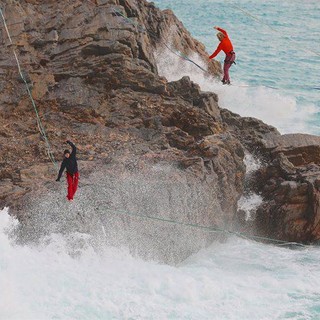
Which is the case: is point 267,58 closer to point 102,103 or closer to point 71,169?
point 102,103

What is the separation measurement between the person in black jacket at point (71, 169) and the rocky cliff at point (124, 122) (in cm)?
185

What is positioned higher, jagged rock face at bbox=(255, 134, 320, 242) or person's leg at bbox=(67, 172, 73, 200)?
person's leg at bbox=(67, 172, 73, 200)

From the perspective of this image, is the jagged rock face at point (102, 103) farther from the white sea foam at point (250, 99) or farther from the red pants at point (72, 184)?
the white sea foam at point (250, 99)

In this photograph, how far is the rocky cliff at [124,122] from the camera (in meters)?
17.6

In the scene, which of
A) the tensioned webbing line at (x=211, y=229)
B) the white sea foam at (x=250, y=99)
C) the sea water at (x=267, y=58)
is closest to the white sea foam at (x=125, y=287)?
the tensioned webbing line at (x=211, y=229)

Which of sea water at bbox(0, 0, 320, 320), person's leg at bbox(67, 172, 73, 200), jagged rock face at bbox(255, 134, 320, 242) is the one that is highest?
person's leg at bbox(67, 172, 73, 200)

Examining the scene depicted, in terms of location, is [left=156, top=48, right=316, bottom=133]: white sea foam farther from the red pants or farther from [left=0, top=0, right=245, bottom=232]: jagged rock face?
the red pants

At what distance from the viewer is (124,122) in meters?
18.9

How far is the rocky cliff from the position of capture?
17641 millimetres

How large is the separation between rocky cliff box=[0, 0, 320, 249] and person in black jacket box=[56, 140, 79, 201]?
1846 millimetres

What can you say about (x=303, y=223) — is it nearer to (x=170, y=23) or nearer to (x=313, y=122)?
(x=170, y=23)

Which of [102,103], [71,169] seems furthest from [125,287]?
[102,103]

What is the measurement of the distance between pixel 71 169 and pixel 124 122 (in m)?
4.67

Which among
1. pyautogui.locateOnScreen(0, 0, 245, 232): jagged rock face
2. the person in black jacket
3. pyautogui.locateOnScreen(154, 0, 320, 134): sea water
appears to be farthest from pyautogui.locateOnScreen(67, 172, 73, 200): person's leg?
pyautogui.locateOnScreen(154, 0, 320, 134): sea water
